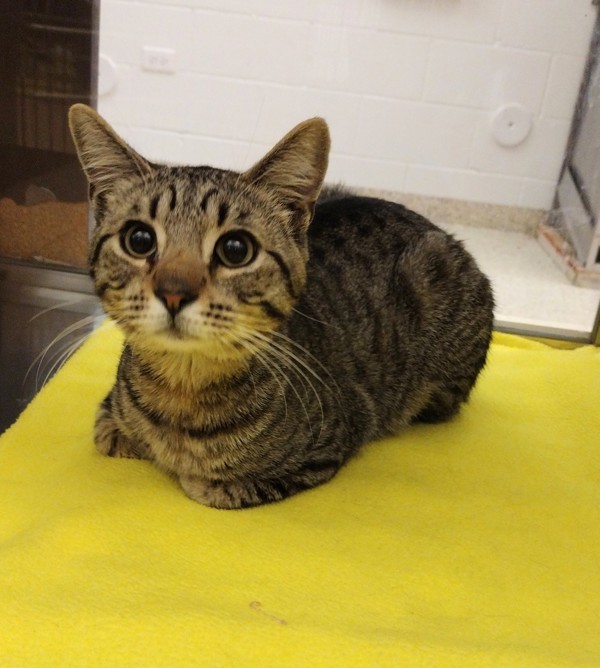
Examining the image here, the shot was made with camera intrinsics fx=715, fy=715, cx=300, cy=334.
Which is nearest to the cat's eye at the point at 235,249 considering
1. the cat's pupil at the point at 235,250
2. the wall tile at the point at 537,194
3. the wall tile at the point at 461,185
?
the cat's pupil at the point at 235,250

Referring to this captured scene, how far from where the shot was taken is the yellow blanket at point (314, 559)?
3.73 ft

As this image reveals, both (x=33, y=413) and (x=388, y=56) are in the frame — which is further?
(x=388, y=56)

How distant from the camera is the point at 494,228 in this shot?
9.61 ft

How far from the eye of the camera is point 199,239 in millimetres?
1285

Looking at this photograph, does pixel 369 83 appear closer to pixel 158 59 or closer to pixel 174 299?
pixel 158 59

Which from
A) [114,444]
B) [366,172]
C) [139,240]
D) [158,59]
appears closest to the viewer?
[139,240]

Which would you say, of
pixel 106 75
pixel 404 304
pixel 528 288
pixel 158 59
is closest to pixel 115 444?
pixel 404 304

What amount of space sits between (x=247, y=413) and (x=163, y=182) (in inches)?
19.1

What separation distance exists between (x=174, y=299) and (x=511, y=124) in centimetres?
201

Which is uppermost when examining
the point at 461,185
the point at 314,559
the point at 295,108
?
the point at 295,108

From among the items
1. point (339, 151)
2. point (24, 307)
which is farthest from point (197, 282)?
point (339, 151)

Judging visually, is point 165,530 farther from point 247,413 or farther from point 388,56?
point 388,56

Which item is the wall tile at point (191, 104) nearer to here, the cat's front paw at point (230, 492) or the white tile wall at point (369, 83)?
the white tile wall at point (369, 83)

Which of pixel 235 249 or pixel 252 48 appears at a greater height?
pixel 252 48
